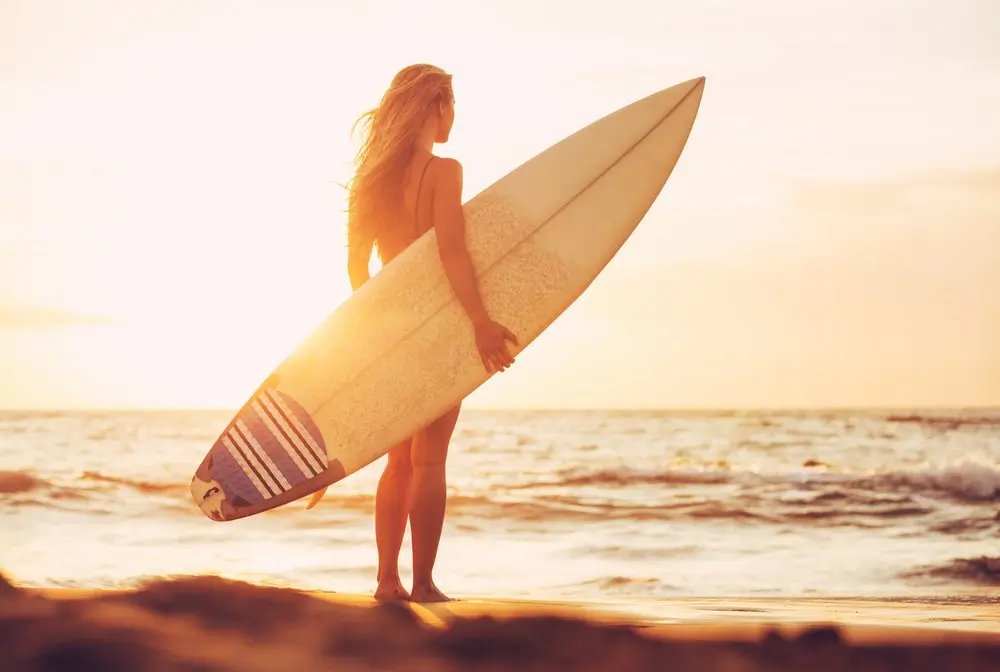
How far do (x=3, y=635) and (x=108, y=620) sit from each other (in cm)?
16

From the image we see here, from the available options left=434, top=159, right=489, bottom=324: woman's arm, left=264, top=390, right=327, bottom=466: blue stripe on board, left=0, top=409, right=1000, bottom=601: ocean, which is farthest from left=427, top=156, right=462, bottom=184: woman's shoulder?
left=0, top=409, right=1000, bottom=601: ocean

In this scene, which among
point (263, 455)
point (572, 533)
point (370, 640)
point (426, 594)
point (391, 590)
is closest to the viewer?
point (370, 640)

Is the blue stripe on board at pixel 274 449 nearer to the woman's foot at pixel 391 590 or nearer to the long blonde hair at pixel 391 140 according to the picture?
the woman's foot at pixel 391 590

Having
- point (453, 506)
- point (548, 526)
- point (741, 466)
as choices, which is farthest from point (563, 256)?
point (741, 466)

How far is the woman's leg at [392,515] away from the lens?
10.5 feet

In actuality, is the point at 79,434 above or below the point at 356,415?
above

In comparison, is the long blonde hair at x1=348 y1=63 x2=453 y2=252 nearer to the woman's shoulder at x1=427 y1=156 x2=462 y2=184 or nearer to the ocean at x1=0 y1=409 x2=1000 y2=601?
the woman's shoulder at x1=427 y1=156 x2=462 y2=184

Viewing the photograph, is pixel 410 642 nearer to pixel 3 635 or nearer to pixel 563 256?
pixel 3 635

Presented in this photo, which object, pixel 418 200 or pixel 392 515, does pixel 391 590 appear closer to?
pixel 392 515

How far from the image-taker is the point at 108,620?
6.17 ft

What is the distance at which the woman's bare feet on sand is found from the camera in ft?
10.1

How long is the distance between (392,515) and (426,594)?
28 centimetres

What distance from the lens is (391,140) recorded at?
3170 mm

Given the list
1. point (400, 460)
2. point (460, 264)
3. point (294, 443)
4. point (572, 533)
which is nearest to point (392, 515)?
point (400, 460)
